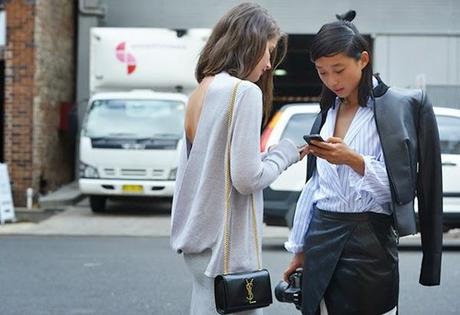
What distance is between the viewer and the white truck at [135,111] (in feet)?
44.9

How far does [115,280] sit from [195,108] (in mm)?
4976

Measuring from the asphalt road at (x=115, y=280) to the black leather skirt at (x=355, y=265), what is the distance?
11.3 feet

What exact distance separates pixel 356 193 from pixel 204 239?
1.86 ft

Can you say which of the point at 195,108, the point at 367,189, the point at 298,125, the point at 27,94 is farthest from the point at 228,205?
the point at 27,94

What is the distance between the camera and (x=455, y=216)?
389 inches

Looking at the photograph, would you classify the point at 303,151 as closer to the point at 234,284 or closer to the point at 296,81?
the point at 234,284

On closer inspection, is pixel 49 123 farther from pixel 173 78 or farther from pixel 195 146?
pixel 195 146

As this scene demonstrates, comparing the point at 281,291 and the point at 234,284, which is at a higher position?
the point at 234,284

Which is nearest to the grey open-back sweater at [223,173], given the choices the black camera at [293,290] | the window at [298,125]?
the black camera at [293,290]

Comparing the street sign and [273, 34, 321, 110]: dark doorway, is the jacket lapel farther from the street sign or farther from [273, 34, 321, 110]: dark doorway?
[273, 34, 321, 110]: dark doorway

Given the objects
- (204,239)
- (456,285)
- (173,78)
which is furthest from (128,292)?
(173,78)

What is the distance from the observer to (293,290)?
313cm

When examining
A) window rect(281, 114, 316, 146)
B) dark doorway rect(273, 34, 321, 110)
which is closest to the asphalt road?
window rect(281, 114, 316, 146)

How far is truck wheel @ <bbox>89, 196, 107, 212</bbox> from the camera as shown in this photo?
14.4 meters
